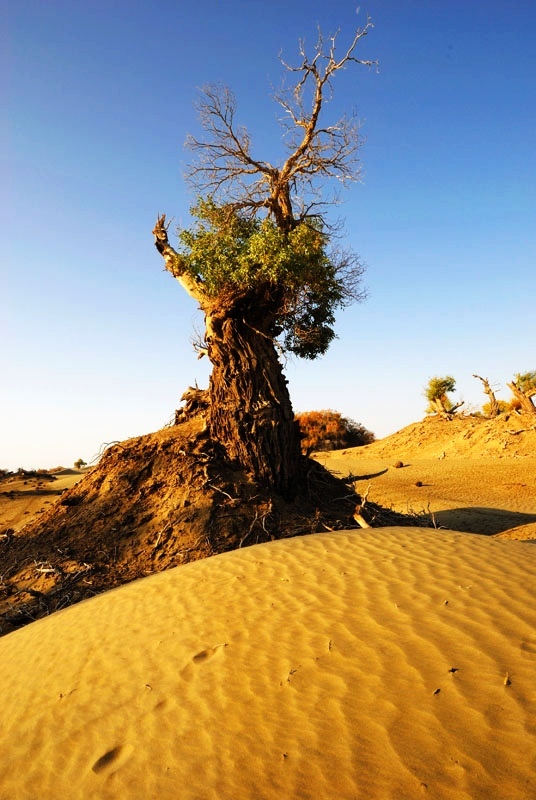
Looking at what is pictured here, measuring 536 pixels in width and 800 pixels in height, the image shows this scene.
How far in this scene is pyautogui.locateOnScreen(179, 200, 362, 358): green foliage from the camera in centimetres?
898

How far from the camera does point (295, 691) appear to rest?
2.78 meters

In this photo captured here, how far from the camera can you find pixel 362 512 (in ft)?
29.9

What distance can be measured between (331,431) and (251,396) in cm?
2200

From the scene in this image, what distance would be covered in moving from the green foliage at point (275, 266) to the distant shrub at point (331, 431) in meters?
19.3

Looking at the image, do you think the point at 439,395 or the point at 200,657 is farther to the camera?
the point at 439,395

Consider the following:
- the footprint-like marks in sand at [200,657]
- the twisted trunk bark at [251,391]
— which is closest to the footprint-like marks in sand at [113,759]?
the footprint-like marks in sand at [200,657]

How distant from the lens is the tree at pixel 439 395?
3243cm

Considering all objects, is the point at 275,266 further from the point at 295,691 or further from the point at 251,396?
the point at 295,691

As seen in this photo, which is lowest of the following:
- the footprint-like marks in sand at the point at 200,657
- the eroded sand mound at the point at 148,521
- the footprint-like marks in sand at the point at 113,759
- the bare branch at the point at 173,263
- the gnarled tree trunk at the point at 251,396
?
the footprint-like marks in sand at the point at 113,759

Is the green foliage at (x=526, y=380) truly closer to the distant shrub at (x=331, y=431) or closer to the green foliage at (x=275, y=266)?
the distant shrub at (x=331, y=431)

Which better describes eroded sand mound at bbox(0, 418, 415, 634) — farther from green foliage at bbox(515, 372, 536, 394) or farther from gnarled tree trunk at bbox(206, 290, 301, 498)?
green foliage at bbox(515, 372, 536, 394)

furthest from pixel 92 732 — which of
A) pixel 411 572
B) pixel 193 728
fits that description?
pixel 411 572

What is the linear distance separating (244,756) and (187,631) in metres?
1.48

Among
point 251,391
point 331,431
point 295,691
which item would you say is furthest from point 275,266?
point 331,431
